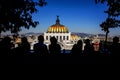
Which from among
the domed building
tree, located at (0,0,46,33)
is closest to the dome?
the domed building

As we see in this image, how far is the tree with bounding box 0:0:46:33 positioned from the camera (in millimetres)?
10948

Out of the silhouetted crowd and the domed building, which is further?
the domed building

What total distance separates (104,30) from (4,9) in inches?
813

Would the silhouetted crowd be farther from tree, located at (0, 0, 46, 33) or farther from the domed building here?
the domed building

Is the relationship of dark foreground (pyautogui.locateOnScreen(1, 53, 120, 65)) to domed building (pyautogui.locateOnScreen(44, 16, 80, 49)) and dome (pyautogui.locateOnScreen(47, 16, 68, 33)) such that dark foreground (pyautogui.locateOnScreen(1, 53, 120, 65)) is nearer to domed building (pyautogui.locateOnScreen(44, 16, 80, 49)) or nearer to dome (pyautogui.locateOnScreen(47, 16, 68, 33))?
domed building (pyautogui.locateOnScreen(44, 16, 80, 49))

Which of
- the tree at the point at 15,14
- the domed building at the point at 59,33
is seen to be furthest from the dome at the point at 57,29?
the tree at the point at 15,14

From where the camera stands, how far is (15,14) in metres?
11.1

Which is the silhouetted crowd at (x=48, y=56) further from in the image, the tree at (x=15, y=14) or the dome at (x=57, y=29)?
the dome at (x=57, y=29)

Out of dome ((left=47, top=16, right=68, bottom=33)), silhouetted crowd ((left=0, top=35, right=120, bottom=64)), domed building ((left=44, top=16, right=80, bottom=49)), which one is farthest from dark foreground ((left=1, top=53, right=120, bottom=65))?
dome ((left=47, top=16, right=68, bottom=33))

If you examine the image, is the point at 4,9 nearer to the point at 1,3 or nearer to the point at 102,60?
the point at 1,3

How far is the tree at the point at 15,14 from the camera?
10948 millimetres

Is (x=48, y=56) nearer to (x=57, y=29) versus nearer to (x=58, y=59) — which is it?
(x=58, y=59)

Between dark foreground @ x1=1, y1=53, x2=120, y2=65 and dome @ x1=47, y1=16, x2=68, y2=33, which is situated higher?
dome @ x1=47, y1=16, x2=68, y2=33

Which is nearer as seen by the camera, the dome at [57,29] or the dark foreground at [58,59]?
the dark foreground at [58,59]
